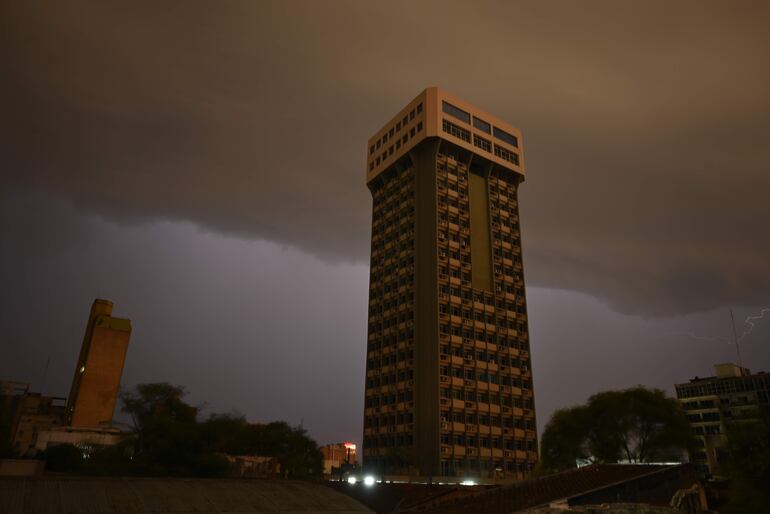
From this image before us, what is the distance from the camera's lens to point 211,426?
78188 millimetres

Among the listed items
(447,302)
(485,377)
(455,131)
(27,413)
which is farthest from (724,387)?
(27,413)

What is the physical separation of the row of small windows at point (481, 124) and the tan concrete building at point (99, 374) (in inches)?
3009

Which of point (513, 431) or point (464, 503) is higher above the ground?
point (513, 431)

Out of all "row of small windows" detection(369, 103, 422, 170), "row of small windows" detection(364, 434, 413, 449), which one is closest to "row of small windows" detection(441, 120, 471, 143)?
"row of small windows" detection(369, 103, 422, 170)

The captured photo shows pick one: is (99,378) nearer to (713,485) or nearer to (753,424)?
(713,485)

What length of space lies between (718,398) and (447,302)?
3233 inches

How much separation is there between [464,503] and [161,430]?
39.8 meters

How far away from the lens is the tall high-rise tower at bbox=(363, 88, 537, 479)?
3386 inches

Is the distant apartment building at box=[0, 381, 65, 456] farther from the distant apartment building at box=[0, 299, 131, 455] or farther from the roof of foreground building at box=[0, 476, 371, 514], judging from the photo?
the roof of foreground building at box=[0, 476, 371, 514]

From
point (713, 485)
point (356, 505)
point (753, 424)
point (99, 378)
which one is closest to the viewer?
point (753, 424)

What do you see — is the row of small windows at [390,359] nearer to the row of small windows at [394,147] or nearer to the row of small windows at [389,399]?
the row of small windows at [389,399]

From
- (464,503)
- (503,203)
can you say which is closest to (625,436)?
(464,503)

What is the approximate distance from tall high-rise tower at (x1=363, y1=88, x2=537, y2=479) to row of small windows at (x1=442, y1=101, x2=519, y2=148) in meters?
0.27

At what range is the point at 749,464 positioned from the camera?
23.9 m
